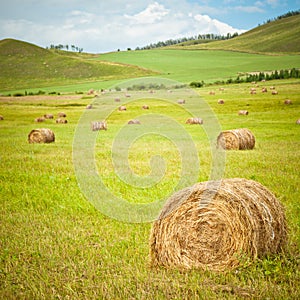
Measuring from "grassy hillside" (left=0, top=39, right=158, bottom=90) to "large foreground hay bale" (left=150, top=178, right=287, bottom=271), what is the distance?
3844 inches

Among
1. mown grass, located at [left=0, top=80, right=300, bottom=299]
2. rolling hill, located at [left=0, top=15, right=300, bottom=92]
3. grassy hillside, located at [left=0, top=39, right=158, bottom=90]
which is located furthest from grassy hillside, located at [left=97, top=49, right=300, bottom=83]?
mown grass, located at [left=0, top=80, right=300, bottom=299]

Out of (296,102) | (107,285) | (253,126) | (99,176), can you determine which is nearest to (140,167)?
(99,176)

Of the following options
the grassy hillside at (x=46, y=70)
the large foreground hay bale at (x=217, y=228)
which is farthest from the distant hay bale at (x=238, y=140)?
the grassy hillside at (x=46, y=70)

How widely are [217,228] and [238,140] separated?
483 inches

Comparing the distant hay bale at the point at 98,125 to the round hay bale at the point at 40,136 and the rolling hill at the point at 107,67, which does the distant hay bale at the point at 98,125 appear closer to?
the round hay bale at the point at 40,136

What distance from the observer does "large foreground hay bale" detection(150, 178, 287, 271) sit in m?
5.71

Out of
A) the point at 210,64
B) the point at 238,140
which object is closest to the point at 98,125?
the point at 238,140

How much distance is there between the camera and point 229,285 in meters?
5.13

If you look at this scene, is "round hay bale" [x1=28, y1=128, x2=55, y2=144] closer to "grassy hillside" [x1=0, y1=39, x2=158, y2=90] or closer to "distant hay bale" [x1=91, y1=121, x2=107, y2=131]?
"distant hay bale" [x1=91, y1=121, x2=107, y2=131]

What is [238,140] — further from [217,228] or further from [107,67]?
[107,67]

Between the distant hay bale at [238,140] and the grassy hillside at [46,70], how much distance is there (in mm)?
85810

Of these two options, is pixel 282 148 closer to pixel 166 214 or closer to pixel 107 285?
pixel 166 214

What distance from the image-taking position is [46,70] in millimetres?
113688

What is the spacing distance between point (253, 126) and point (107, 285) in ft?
83.6
